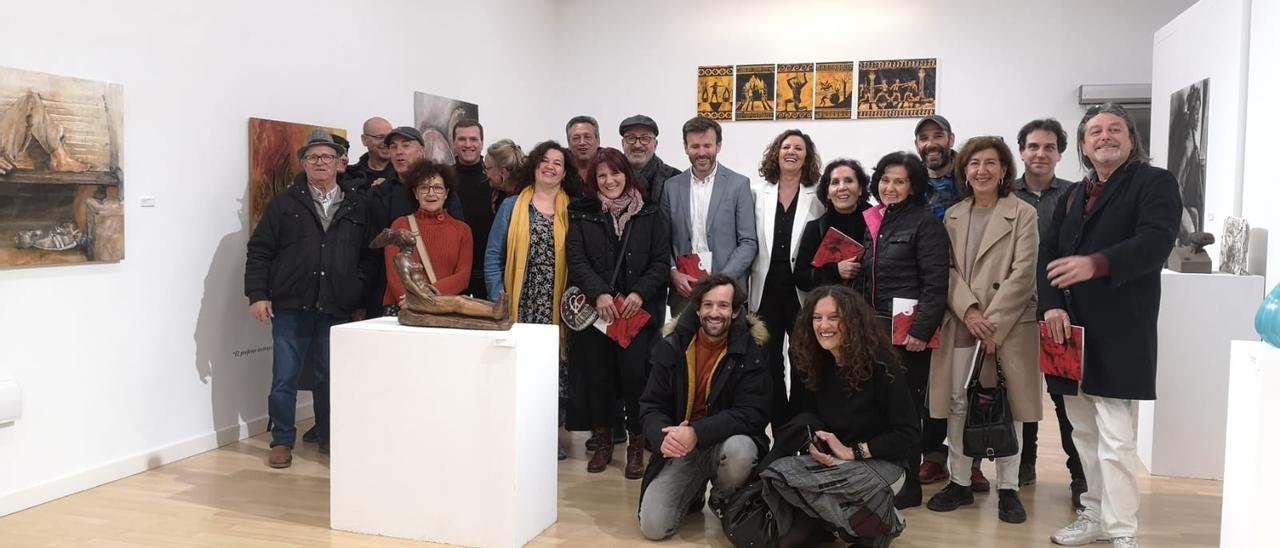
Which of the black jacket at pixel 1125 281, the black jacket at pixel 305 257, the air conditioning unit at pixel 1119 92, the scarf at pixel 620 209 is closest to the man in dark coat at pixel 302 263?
the black jacket at pixel 305 257

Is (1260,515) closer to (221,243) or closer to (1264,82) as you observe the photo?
(1264,82)

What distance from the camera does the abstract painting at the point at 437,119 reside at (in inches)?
301

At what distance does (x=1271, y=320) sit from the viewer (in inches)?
130

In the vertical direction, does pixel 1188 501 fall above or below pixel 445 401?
below

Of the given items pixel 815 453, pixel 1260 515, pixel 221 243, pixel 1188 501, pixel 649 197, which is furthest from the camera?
pixel 221 243

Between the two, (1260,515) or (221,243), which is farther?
(221,243)

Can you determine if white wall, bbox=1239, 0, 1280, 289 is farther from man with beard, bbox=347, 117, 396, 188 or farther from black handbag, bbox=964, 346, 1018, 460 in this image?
man with beard, bbox=347, 117, 396, 188

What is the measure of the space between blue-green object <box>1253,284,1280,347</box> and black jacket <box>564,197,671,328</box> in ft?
8.57

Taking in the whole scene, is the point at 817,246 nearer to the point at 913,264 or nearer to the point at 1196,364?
the point at 913,264

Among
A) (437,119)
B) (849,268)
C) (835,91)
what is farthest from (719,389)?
(835,91)

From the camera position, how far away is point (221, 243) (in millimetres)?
5727

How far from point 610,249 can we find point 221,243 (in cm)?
239

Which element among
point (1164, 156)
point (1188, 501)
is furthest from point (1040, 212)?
point (1164, 156)

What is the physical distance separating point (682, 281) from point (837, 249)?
2.67 ft
